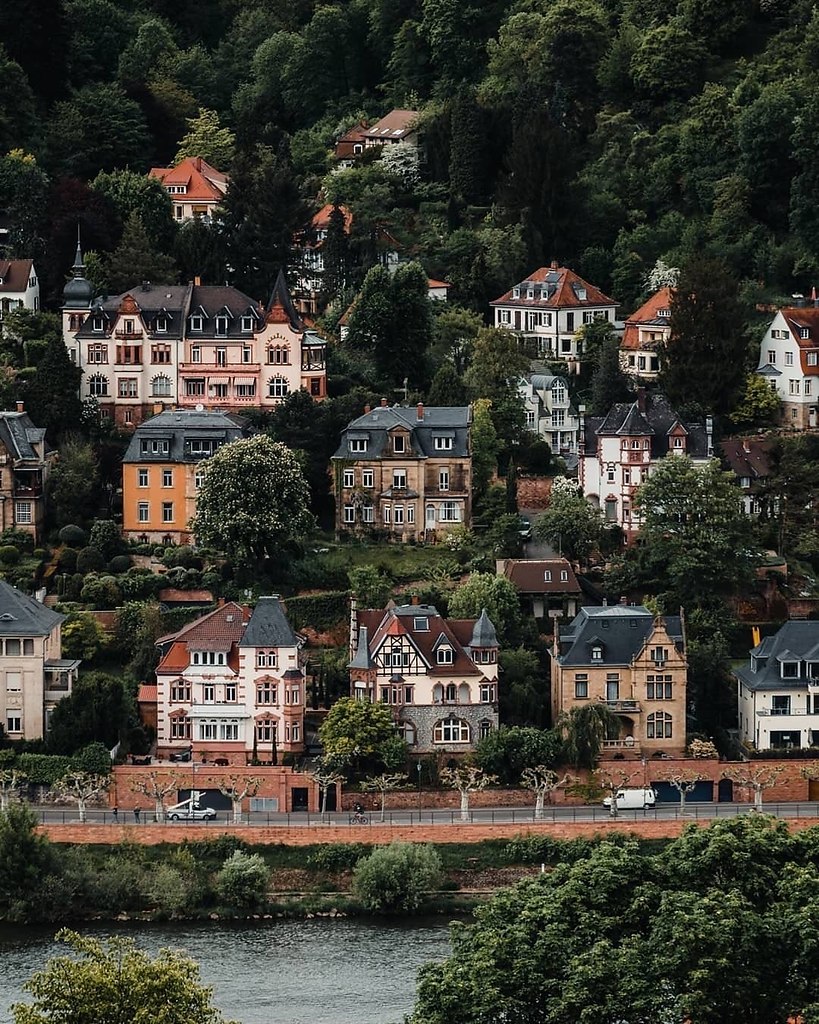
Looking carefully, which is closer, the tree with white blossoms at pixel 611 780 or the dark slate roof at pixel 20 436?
the tree with white blossoms at pixel 611 780

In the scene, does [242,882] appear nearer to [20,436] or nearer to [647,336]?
[20,436]

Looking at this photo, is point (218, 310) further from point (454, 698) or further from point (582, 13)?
point (582, 13)

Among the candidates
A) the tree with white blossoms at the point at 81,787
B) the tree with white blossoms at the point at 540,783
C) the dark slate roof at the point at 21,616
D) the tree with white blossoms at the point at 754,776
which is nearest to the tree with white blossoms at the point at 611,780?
the tree with white blossoms at the point at 540,783

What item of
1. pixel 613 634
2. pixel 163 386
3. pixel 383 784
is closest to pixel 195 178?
pixel 163 386

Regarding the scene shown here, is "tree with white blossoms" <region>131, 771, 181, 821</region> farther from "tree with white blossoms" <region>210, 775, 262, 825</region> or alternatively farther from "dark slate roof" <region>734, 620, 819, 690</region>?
"dark slate roof" <region>734, 620, 819, 690</region>

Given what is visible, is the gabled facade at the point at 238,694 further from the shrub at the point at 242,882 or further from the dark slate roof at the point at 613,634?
the dark slate roof at the point at 613,634

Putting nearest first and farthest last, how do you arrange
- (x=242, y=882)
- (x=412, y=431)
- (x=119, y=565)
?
(x=242, y=882)
(x=119, y=565)
(x=412, y=431)

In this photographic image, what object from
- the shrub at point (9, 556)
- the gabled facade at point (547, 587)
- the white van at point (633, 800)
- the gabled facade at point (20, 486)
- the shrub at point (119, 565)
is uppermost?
the gabled facade at point (20, 486)
